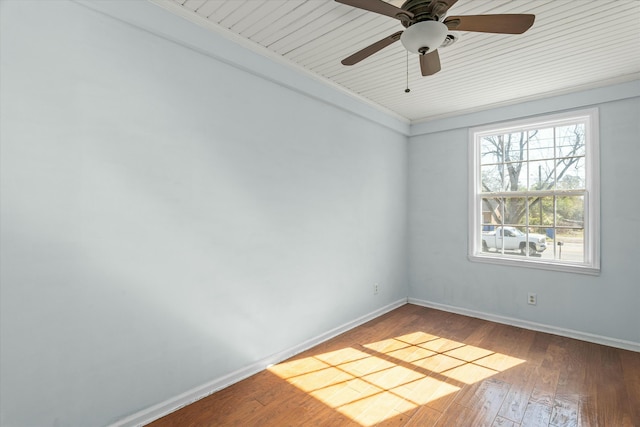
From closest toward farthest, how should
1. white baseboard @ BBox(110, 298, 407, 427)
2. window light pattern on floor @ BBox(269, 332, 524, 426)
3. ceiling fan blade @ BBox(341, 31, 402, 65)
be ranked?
ceiling fan blade @ BBox(341, 31, 402, 65) < white baseboard @ BBox(110, 298, 407, 427) < window light pattern on floor @ BBox(269, 332, 524, 426)

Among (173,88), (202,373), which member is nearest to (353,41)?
(173,88)

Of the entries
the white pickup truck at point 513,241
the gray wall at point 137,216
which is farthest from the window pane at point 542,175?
the gray wall at point 137,216

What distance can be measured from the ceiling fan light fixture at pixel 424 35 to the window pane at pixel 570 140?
104 inches

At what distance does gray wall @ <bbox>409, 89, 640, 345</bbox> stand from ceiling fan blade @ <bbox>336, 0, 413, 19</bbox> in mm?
2758

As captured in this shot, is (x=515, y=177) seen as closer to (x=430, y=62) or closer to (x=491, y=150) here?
(x=491, y=150)

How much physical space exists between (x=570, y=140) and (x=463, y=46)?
6.25ft

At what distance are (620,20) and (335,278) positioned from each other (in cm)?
299

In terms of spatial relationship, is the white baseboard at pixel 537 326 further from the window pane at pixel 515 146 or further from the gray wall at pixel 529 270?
the window pane at pixel 515 146

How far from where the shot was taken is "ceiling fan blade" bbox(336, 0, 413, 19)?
1.49 meters

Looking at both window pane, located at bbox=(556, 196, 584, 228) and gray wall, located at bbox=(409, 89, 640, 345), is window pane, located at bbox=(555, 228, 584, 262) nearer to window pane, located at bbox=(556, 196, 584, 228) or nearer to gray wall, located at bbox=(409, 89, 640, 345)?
window pane, located at bbox=(556, 196, 584, 228)

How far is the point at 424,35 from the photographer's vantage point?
5.30 ft

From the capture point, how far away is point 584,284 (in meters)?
3.24

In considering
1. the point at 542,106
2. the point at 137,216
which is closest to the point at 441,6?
the point at 137,216

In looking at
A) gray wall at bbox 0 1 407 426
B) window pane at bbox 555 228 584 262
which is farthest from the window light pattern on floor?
window pane at bbox 555 228 584 262
